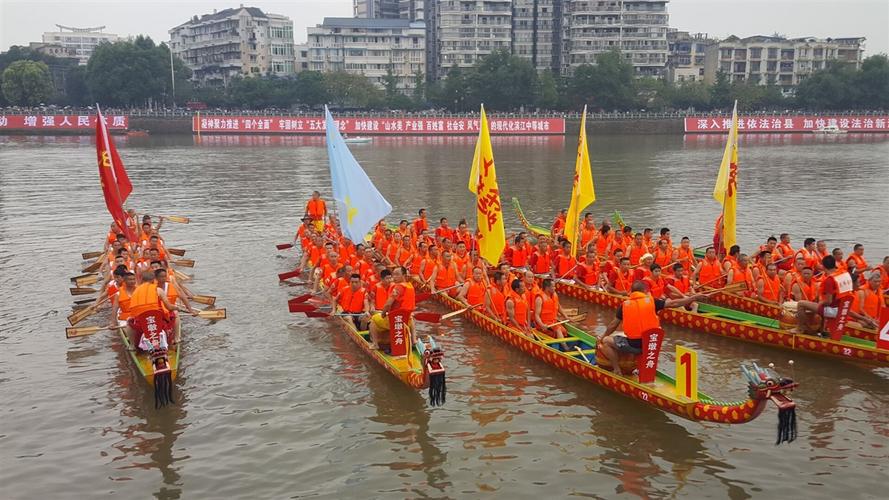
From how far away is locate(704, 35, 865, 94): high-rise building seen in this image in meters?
116

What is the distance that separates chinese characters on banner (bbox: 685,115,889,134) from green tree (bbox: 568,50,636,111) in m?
10.1

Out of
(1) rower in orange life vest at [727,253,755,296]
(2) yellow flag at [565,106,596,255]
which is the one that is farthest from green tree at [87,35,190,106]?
(1) rower in orange life vest at [727,253,755,296]

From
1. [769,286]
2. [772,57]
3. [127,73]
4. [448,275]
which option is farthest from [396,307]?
[772,57]

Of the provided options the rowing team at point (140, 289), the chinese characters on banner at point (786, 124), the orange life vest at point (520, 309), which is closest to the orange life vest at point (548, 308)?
the orange life vest at point (520, 309)

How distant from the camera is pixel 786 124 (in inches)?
3297

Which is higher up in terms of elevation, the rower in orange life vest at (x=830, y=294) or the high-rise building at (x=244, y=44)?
the high-rise building at (x=244, y=44)

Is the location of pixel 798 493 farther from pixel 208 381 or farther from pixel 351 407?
pixel 208 381

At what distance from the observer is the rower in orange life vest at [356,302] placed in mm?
14320

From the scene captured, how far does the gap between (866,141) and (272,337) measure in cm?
7595

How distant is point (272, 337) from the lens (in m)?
15.5

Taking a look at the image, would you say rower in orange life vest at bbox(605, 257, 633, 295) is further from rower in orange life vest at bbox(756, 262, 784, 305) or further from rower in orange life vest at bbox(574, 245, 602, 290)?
rower in orange life vest at bbox(756, 262, 784, 305)

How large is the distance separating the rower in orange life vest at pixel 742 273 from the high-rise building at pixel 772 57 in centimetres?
11055

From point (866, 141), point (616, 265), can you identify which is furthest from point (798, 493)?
point (866, 141)

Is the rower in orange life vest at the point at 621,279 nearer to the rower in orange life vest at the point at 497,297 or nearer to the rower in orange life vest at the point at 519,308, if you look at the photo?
the rower in orange life vest at the point at 497,297
